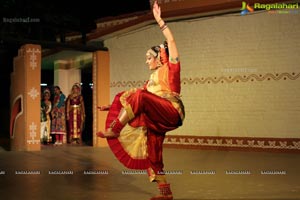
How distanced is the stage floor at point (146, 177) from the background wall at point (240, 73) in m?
0.91

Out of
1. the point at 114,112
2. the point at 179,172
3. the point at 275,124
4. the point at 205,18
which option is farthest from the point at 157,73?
the point at 205,18

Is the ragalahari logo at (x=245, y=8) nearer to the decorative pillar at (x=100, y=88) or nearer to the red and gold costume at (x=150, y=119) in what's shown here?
the decorative pillar at (x=100, y=88)

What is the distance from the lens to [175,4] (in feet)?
38.0

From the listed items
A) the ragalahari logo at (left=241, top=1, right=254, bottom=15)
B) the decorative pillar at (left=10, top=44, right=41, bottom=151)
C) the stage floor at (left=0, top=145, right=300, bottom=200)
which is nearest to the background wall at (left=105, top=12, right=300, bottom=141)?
the ragalahari logo at (left=241, top=1, right=254, bottom=15)

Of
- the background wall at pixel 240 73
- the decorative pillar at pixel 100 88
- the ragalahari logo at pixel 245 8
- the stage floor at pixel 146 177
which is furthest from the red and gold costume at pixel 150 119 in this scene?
the decorative pillar at pixel 100 88

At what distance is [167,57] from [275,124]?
5989 mm

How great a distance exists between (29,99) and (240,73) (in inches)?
195

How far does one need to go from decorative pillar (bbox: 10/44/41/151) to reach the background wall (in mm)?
2678

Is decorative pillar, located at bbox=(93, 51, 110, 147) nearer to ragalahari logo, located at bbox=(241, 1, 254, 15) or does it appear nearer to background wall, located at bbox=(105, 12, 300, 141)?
background wall, located at bbox=(105, 12, 300, 141)

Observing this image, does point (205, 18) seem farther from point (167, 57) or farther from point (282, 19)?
point (167, 57)

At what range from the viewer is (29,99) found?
474 inches

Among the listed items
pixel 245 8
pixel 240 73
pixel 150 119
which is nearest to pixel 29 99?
pixel 240 73

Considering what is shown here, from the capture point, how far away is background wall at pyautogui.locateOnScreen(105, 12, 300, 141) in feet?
35.2

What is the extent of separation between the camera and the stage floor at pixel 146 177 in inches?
222
